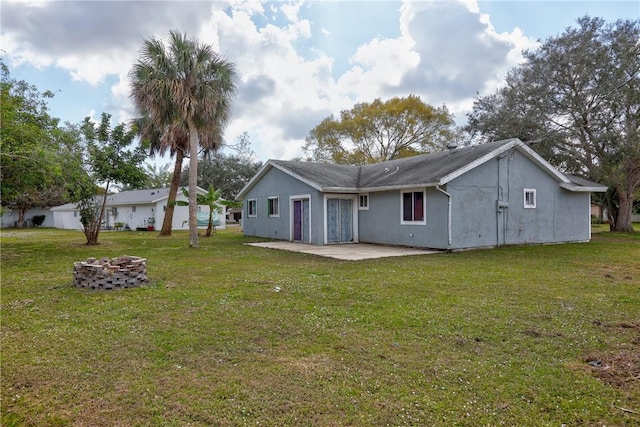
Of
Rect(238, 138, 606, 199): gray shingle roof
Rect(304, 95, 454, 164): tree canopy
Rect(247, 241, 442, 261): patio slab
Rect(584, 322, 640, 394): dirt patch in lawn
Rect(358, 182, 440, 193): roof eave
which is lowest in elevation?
Rect(584, 322, 640, 394): dirt patch in lawn

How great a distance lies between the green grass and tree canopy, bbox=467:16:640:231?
15744 millimetres

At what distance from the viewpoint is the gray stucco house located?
45.0ft

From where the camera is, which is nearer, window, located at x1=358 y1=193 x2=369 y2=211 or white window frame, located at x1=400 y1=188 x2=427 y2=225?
white window frame, located at x1=400 y1=188 x2=427 y2=225

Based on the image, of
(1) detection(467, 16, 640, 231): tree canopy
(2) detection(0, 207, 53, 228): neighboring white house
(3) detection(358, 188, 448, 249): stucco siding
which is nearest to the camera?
(3) detection(358, 188, 448, 249): stucco siding

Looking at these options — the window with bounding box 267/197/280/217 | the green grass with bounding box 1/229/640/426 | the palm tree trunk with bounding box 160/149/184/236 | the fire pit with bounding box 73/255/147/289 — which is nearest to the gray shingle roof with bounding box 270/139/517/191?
the window with bounding box 267/197/280/217

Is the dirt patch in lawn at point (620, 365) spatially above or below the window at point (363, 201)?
below

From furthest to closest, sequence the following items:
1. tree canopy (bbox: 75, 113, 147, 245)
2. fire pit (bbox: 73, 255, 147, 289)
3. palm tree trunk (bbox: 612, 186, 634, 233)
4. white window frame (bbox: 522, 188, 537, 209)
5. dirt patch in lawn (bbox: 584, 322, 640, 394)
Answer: palm tree trunk (bbox: 612, 186, 634, 233), tree canopy (bbox: 75, 113, 147, 245), white window frame (bbox: 522, 188, 537, 209), fire pit (bbox: 73, 255, 147, 289), dirt patch in lawn (bbox: 584, 322, 640, 394)

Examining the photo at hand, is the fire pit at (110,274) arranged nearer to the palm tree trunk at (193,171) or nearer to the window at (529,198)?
the palm tree trunk at (193,171)

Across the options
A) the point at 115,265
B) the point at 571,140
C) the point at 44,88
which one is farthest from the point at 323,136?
the point at 115,265

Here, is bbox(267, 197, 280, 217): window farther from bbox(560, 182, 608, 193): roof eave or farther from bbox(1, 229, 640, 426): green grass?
bbox(560, 182, 608, 193): roof eave

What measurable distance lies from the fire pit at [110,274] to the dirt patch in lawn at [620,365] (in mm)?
7425

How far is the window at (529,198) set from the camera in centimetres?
1558

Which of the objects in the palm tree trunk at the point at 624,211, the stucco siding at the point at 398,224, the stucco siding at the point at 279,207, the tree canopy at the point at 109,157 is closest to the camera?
the stucco siding at the point at 398,224

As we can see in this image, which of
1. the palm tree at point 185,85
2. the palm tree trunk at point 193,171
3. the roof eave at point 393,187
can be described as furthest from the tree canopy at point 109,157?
the roof eave at point 393,187
